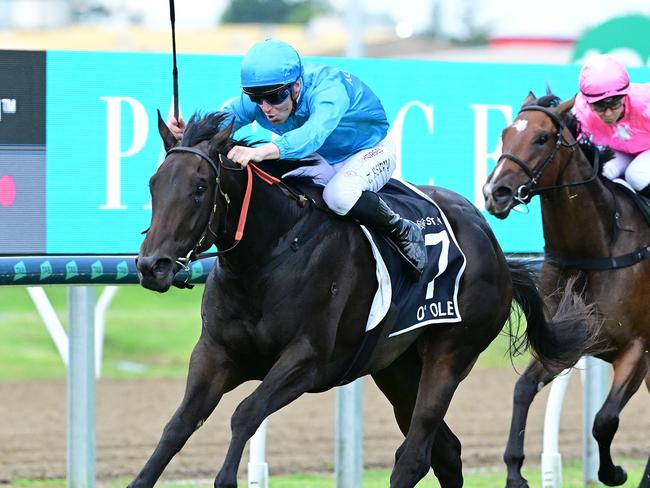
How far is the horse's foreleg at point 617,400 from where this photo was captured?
5980 mm

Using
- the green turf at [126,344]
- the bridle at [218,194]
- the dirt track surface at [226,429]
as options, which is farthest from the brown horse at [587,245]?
the green turf at [126,344]

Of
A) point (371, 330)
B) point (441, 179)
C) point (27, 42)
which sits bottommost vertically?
point (371, 330)

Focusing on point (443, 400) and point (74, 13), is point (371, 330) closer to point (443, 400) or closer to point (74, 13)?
point (443, 400)

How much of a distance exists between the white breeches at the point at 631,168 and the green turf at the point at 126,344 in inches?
190

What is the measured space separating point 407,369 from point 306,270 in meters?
1.10

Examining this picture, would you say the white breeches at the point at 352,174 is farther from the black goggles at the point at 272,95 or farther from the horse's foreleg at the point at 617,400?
the horse's foreleg at the point at 617,400

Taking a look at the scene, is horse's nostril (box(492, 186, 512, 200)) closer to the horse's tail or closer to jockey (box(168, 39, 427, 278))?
the horse's tail

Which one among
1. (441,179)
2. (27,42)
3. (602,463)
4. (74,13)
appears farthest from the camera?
(74,13)

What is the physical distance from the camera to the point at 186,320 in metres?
16.4

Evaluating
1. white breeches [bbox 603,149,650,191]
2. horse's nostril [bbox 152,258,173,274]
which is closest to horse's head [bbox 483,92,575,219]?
white breeches [bbox 603,149,650,191]

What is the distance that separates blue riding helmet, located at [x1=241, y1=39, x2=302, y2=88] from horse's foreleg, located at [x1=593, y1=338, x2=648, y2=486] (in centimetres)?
235

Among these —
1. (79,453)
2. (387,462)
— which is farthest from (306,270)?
(387,462)

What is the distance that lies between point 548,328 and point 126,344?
29.9 feet

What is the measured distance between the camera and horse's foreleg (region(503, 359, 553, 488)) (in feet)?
19.4
